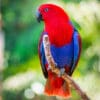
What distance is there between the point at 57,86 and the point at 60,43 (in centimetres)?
22


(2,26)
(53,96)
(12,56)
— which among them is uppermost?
(2,26)

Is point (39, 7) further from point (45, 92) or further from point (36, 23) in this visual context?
point (45, 92)

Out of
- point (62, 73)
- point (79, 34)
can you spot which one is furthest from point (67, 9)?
point (62, 73)

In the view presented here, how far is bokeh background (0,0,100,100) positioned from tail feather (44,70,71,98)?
3cm

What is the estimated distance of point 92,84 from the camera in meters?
2.05

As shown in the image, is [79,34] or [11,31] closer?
[79,34]

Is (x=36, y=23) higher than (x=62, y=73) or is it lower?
higher

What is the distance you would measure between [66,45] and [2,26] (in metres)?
0.38

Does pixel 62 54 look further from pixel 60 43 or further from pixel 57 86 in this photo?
pixel 57 86

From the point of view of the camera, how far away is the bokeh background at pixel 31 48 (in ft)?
6.72

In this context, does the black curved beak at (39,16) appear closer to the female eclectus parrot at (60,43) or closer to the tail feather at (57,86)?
the female eclectus parrot at (60,43)

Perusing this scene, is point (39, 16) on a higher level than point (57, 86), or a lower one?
higher

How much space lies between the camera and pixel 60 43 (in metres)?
2.05

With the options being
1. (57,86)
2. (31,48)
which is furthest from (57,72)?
(31,48)
